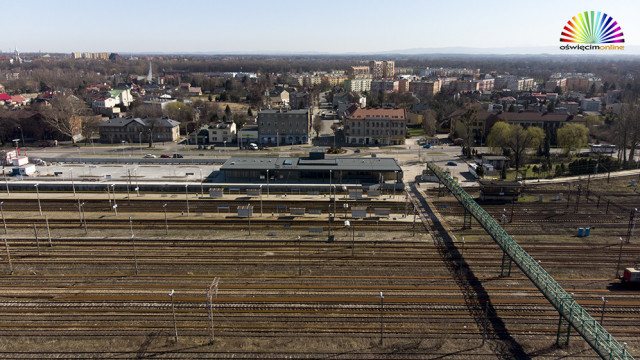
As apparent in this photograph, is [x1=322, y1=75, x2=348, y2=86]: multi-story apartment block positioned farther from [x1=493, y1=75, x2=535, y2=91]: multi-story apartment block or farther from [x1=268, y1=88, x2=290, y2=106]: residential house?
[x1=493, y1=75, x2=535, y2=91]: multi-story apartment block

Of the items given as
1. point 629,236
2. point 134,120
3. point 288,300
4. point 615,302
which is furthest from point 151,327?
point 134,120

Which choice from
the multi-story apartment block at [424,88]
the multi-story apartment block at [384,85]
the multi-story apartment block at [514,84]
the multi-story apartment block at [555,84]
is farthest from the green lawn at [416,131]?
the multi-story apartment block at [514,84]

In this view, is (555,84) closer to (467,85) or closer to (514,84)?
(514,84)

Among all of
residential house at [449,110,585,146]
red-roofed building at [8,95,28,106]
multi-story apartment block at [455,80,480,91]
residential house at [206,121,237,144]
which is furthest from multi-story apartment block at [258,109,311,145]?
multi-story apartment block at [455,80,480,91]

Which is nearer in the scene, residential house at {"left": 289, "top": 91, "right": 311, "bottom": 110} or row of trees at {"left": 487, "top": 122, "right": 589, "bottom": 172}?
row of trees at {"left": 487, "top": 122, "right": 589, "bottom": 172}

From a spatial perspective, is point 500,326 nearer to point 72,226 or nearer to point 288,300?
point 288,300

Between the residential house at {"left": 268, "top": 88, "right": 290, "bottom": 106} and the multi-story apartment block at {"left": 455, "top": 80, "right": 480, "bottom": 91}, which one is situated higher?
the multi-story apartment block at {"left": 455, "top": 80, "right": 480, "bottom": 91}

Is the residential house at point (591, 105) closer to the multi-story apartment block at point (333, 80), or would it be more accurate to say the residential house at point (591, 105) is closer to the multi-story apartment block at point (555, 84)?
the multi-story apartment block at point (555, 84)
